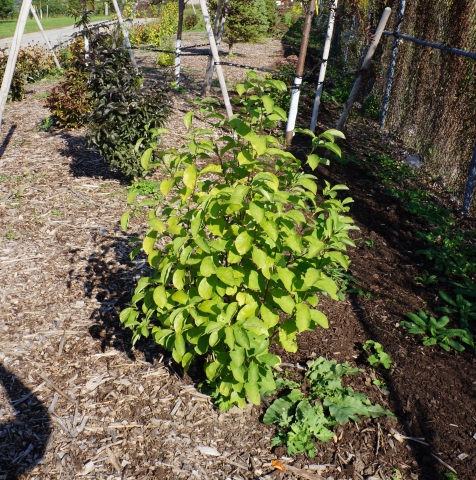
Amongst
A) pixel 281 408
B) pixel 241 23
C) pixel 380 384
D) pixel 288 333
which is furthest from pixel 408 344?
pixel 241 23

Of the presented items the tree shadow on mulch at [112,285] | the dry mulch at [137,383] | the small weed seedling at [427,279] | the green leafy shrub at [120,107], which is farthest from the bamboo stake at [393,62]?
the tree shadow on mulch at [112,285]

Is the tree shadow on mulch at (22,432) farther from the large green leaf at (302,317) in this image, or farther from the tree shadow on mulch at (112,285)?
the large green leaf at (302,317)

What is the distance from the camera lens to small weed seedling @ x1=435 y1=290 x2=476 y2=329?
3324mm

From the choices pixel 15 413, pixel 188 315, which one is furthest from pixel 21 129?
pixel 188 315

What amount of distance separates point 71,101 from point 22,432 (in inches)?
209

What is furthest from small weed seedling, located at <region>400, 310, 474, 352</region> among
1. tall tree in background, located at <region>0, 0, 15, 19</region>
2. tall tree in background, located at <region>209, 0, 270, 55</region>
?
tall tree in background, located at <region>0, 0, 15, 19</region>

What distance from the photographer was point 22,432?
239 centimetres

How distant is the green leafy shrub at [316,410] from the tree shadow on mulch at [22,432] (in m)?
1.25

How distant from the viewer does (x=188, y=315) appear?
223cm

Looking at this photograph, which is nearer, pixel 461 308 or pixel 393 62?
pixel 461 308

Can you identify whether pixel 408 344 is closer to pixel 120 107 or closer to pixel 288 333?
pixel 288 333

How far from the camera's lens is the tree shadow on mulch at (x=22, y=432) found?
222 cm

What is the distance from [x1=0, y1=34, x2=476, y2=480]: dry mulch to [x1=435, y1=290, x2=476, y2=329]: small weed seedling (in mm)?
202

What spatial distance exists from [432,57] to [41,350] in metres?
6.68
